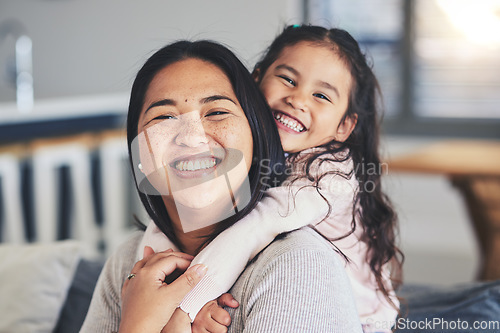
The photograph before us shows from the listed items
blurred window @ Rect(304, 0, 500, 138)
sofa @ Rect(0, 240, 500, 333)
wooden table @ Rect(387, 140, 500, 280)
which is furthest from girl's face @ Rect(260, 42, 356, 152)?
blurred window @ Rect(304, 0, 500, 138)

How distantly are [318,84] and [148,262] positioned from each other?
1.53 ft

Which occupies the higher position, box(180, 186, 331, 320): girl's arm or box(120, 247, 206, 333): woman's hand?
box(180, 186, 331, 320): girl's arm

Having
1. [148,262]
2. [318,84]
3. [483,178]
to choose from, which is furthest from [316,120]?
[483,178]

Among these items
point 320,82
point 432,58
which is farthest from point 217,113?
point 432,58

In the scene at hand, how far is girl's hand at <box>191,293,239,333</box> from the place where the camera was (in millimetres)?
813

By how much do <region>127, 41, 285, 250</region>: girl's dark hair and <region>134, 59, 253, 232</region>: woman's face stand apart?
15 millimetres


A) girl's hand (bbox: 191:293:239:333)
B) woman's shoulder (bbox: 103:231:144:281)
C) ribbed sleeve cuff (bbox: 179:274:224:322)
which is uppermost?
ribbed sleeve cuff (bbox: 179:274:224:322)

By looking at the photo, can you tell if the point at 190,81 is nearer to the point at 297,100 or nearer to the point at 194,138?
the point at 194,138

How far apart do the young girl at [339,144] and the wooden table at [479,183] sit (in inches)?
53.0

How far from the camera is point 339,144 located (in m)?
1.09

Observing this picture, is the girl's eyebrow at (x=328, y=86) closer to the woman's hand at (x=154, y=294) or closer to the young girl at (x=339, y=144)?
the young girl at (x=339, y=144)

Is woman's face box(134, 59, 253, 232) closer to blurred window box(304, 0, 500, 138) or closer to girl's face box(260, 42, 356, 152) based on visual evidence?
girl's face box(260, 42, 356, 152)

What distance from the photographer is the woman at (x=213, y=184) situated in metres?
0.78

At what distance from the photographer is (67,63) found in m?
4.49
